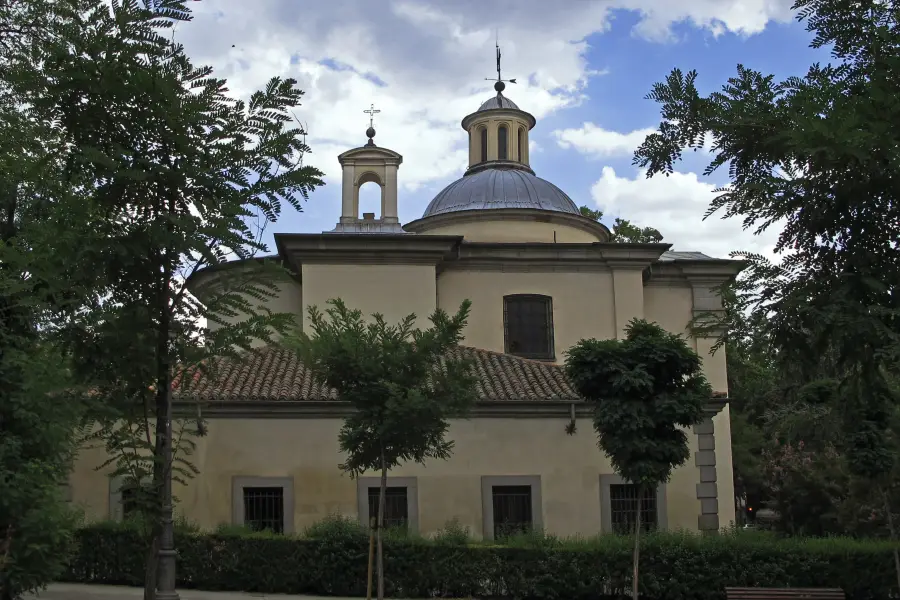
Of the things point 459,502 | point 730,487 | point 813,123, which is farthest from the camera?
point 730,487

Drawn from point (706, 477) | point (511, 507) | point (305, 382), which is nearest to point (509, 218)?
point (305, 382)

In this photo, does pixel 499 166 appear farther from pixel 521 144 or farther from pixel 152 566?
pixel 152 566

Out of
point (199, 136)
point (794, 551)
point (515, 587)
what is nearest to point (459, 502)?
point (515, 587)

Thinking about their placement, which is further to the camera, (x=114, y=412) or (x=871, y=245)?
(x=871, y=245)

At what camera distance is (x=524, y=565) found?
1523 centimetres

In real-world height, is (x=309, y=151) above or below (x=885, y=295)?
above

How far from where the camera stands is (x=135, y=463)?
24.1 feet

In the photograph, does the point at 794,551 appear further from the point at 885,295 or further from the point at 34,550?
the point at 34,550

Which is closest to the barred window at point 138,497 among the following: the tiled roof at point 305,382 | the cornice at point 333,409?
the tiled roof at point 305,382

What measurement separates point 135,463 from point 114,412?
58cm

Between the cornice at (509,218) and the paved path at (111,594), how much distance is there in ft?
44.1

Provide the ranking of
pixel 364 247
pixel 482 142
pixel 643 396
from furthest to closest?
pixel 482 142, pixel 364 247, pixel 643 396

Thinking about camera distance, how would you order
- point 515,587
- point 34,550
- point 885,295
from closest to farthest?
1. point 885,295
2. point 34,550
3. point 515,587

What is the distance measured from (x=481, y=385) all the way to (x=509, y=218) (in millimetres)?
8047
